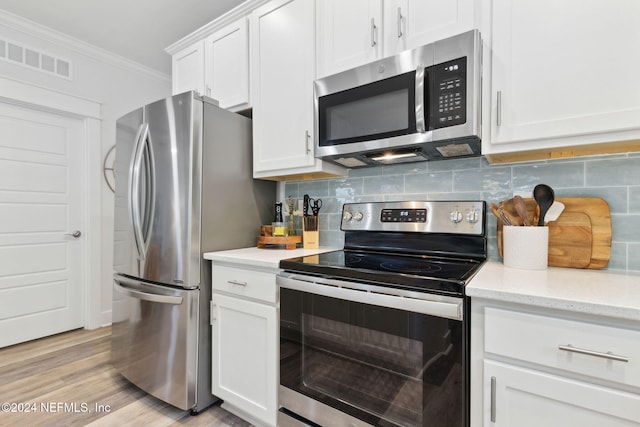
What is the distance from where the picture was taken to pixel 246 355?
156 centimetres

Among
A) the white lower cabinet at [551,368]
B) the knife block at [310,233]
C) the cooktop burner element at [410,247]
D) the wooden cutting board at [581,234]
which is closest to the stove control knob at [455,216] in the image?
the cooktop burner element at [410,247]

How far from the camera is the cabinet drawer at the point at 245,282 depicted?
1.47m

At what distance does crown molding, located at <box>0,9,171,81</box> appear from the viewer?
254 centimetres

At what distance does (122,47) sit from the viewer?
9.82 ft

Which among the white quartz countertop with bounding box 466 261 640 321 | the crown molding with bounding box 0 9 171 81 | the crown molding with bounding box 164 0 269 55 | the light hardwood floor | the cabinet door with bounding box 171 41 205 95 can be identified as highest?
the crown molding with bounding box 0 9 171 81

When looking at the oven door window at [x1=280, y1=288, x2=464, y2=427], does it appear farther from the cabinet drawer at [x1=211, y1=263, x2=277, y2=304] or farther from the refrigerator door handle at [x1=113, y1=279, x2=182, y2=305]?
the refrigerator door handle at [x1=113, y1=279, x2=182, y2=305]

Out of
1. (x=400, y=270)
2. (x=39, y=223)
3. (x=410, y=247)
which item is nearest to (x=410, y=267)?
(x=400, y=270)

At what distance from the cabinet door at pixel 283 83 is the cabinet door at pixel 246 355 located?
825 millimetres

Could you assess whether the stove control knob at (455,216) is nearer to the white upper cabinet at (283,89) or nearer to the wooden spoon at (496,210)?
the wooden spoon at (496,210)

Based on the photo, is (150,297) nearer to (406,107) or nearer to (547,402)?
(406,107)

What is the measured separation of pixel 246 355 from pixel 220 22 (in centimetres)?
211

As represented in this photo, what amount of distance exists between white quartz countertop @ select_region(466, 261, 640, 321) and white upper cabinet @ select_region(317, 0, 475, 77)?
3.29ft

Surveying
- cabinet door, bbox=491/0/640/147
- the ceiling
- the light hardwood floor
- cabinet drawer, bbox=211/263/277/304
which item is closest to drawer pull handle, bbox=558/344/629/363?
cabinet door, bbox=491/0/640/147

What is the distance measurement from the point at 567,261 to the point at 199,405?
1920 millimetres
